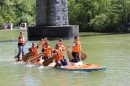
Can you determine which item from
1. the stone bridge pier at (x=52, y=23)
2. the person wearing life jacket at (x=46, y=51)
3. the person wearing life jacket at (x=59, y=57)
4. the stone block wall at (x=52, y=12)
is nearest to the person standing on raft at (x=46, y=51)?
the person wearing life jacket at (x=46, y=51)

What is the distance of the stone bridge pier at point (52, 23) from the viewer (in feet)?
116

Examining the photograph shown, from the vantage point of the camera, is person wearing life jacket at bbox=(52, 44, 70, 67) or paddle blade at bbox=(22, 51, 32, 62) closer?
person wearing life jacket at bbox=(52, 44, 70, 67)

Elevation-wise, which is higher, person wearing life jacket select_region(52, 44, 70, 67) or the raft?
person wearing life jacket select_region(52, 44, 70, 67)

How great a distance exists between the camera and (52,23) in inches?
1422

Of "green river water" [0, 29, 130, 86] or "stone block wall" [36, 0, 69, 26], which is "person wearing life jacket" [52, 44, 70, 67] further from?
"stone block wall" [36, 0, 69, 26]

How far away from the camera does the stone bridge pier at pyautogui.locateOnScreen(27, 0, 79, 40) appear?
35281 mm

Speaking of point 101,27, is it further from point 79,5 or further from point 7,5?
point 7,5

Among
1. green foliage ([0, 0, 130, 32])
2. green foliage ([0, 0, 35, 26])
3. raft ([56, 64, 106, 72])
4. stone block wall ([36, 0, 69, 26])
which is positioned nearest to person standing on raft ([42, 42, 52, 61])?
raft ([56, 64, 106, 72])

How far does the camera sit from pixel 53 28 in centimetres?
3528

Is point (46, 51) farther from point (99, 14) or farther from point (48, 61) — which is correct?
point (99, 14)

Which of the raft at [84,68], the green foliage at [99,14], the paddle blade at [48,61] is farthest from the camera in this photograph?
the green foliage at [99,14]

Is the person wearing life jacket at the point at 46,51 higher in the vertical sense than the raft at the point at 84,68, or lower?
higher

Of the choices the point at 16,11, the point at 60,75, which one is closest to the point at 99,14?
the point at 16,11

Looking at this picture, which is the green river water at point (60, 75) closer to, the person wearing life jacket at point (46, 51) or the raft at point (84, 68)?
the raft at point (84, 68)
